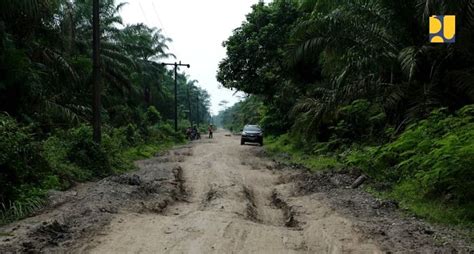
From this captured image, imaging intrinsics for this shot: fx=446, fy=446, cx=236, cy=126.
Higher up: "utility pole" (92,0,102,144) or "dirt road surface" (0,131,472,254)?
"utility pole" (92,0,102,144)

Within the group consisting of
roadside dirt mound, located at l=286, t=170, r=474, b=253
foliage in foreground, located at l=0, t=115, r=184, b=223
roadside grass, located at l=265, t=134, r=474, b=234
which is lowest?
roadside dirt mound, located at l=286, t=170, r=474, b=253

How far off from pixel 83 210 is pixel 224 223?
2557 millimetres

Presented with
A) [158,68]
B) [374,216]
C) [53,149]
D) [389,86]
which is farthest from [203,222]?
[158,68]

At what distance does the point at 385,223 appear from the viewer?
7.09 meters

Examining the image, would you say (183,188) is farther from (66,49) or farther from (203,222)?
(66,49)

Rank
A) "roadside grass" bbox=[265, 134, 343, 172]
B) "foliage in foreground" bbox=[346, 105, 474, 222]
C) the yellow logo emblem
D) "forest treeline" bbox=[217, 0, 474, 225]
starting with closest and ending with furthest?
"foliage in foreground" bbox=[346, 105, 474, 222] < "forest treeline" bbox=[217, 0, 474, 225] < the yellow logo emblem < "roadside grass" bbox=[265, 134, 343, 172]

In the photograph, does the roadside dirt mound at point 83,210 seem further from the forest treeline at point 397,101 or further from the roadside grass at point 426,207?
the forest treeline at point 397,101

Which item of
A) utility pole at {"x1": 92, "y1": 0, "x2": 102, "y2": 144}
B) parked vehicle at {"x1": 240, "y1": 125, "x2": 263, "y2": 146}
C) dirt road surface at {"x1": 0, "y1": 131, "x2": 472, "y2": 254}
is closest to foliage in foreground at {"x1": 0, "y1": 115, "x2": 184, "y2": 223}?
utility pole at {"x1": 92, "y1": 0, "x2": 102, "y2": 144}

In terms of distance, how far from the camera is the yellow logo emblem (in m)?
11.9

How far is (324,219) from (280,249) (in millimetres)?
2031

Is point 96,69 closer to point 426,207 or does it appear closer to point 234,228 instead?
point 234,228

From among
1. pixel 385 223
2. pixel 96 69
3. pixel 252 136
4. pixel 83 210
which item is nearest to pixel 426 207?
pixel 385 223

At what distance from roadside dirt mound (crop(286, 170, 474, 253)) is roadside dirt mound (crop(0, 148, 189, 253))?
11.3 ft

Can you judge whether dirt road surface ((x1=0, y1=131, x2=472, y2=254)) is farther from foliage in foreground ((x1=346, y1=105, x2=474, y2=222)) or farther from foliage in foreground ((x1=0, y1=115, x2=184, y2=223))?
foliage in foreground ((x1=346, y1=105, x2=474, y2=222))
